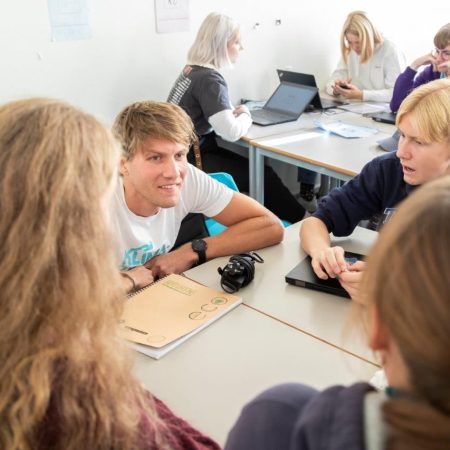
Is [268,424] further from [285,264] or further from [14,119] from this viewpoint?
[285,264]

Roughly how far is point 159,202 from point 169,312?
0.45 meters

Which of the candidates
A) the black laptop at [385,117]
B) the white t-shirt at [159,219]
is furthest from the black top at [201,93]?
the white t-shirt at [159,219]

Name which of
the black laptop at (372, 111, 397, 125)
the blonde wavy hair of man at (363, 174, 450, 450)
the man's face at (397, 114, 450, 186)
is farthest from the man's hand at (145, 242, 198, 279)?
the black laptop at (372, 111, 397, 125)

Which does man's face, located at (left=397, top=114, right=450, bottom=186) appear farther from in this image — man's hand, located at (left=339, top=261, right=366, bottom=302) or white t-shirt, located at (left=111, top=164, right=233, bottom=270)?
white t-shirt, located at (left=111, top=164, right=233, bottom=270)

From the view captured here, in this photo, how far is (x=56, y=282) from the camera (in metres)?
0.66

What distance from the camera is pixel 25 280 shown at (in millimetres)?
639

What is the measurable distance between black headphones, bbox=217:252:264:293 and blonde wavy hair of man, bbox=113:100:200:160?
45 centimetres

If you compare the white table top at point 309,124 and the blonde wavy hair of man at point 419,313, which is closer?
the blonde wavy hair of man at point 419,313

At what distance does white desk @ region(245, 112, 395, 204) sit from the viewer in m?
2.46

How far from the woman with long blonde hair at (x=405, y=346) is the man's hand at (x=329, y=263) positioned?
2.89 feet

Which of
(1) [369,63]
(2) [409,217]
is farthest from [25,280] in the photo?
(1) [369,63]

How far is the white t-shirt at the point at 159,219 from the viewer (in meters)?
1.61

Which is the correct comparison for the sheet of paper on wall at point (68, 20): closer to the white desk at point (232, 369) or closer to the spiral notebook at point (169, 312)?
the spiral notebook at point (169, 312)

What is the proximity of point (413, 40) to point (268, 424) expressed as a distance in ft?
16.3
